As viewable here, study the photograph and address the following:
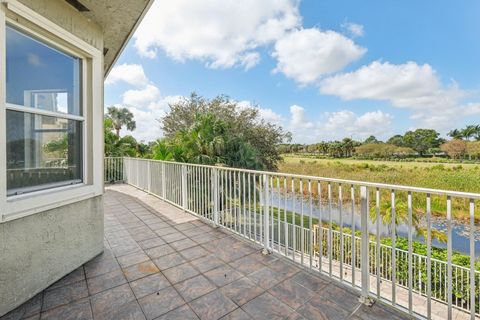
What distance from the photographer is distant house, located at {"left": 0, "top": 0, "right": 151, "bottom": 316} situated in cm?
192

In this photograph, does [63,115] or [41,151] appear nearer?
[41,151]

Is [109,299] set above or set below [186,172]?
below

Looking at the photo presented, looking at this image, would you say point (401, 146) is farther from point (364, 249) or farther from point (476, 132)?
point (364, 249)

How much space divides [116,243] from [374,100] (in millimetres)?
38248

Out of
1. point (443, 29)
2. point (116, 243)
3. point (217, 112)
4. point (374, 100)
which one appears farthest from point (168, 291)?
point (374, 100)

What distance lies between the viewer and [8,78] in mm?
1969

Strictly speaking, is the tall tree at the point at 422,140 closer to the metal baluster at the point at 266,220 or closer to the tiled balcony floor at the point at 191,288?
the metal baluster at the point at 266,220

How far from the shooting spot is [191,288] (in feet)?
7.26

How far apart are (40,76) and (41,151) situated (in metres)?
0.78

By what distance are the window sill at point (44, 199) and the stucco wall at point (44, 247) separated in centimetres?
6

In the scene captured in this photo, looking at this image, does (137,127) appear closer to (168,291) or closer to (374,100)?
(168,291)

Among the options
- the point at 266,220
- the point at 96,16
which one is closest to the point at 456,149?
the point at 266,220

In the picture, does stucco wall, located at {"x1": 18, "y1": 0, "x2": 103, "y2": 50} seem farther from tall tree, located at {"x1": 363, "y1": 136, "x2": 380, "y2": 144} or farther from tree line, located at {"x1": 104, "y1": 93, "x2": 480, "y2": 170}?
tall tree, located at {"x1": 363, "y1": 136, "x2": 380, "y2": 144}

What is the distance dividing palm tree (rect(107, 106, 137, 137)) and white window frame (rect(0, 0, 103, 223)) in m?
26.6
